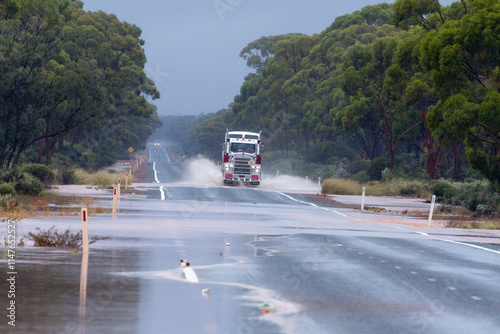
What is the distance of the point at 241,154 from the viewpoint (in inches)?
2087

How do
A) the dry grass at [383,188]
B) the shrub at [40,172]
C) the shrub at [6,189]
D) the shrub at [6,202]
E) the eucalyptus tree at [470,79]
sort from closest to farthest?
1. the shrub at [6,202]
2. the shrub at [6,189]
3. the eucalyptus tree at [470,79]
4. the shrub at [40,172]
5. the dry grass at [383,188]

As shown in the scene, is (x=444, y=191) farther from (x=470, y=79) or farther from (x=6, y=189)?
(x=6, y=189)

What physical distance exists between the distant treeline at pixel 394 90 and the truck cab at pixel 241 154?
29.3ft

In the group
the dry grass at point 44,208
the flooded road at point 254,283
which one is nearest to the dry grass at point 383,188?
the dry grass at point 44,208

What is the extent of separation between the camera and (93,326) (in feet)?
27.1

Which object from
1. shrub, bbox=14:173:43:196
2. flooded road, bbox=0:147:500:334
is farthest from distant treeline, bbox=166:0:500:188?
shrub, bbox=14:173:43:196

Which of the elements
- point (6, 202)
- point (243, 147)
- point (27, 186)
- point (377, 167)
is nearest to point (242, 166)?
point (243, 147)

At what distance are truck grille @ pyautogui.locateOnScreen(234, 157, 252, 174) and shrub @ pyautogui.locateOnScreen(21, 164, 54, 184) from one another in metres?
12.7

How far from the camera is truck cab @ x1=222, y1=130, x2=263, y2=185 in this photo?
173 ft

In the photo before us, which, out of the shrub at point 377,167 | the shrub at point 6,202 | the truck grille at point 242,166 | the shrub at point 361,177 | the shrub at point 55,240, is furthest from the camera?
the shrub at point 361,177

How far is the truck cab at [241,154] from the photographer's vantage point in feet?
173

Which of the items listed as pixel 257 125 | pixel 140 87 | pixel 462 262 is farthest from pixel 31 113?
pixel 257 125

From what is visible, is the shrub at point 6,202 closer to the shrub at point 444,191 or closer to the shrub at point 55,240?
the shrub at point 55,240

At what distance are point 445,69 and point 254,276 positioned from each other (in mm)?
24232
